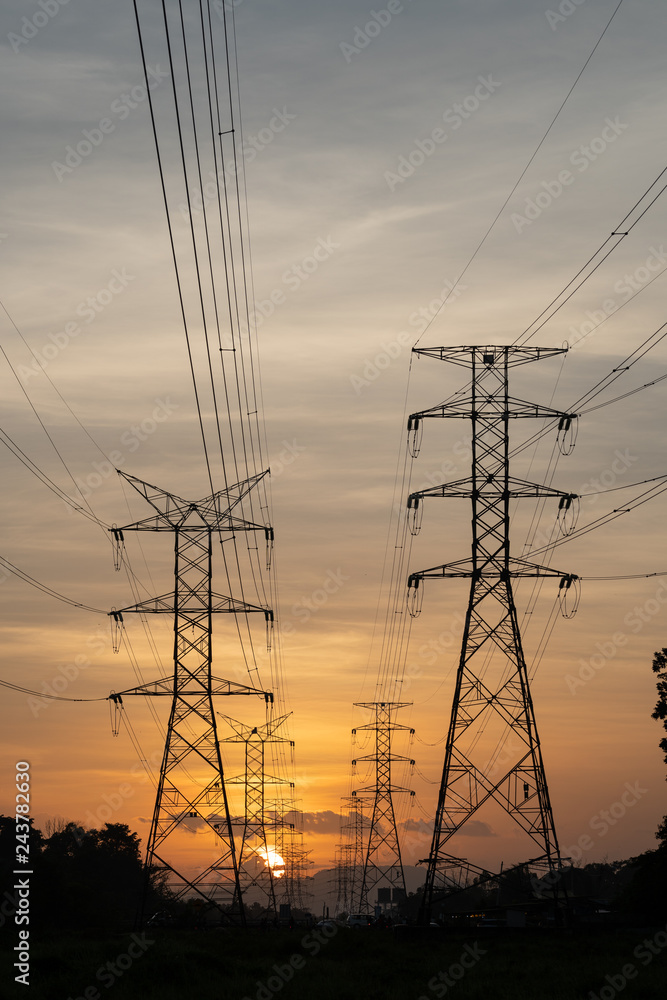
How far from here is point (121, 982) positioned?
1781 inches

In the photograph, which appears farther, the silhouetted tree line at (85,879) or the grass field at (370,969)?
the silhouetted tree line at (85,879)

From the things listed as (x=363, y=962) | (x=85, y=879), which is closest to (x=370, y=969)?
(x=363, y=962)

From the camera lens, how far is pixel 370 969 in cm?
4925

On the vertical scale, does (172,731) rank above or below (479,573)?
below

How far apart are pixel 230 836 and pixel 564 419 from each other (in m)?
25.5

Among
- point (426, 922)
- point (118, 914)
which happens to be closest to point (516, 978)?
point (426, 922)

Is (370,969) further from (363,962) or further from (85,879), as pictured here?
(85,879)

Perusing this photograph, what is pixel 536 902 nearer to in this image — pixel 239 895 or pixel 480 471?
pixel 239 895

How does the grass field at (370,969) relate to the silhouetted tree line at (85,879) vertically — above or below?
below

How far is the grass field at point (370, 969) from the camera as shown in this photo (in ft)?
135

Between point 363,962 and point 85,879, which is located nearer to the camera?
point 363,962

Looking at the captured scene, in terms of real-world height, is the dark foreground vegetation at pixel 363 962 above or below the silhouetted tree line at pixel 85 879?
below

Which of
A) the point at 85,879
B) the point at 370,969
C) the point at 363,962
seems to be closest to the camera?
the point at 370,969

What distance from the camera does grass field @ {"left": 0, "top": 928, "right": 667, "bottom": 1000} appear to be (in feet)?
135
